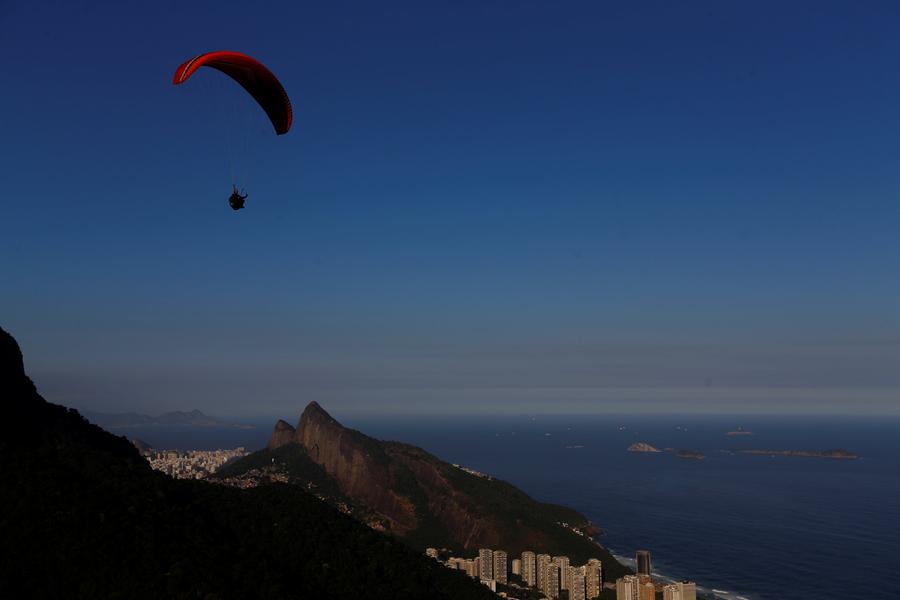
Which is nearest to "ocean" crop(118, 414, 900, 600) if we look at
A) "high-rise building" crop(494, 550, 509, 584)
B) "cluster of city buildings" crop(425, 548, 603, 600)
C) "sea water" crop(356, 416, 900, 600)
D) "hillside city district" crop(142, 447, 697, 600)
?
"sea water" crop(356, 416, 900, 600)

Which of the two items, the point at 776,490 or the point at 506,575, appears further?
the point at 776,490

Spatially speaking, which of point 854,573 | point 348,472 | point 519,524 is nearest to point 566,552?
point 519,524

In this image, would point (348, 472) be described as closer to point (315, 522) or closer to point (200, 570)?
point (315, 522)

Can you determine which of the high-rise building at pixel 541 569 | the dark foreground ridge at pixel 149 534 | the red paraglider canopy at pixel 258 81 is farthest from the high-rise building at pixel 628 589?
the red paraglider canopy at pixel 258 81

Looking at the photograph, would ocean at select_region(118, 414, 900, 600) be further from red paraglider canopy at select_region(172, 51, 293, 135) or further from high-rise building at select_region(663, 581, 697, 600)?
red paraglider canopy at select_region(172, 51, 293, 135)

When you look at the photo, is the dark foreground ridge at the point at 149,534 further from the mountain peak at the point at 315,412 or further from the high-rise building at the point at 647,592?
the mountain peak at the point at 315,412

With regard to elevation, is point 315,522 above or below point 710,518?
above

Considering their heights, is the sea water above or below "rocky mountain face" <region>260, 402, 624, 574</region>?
below
